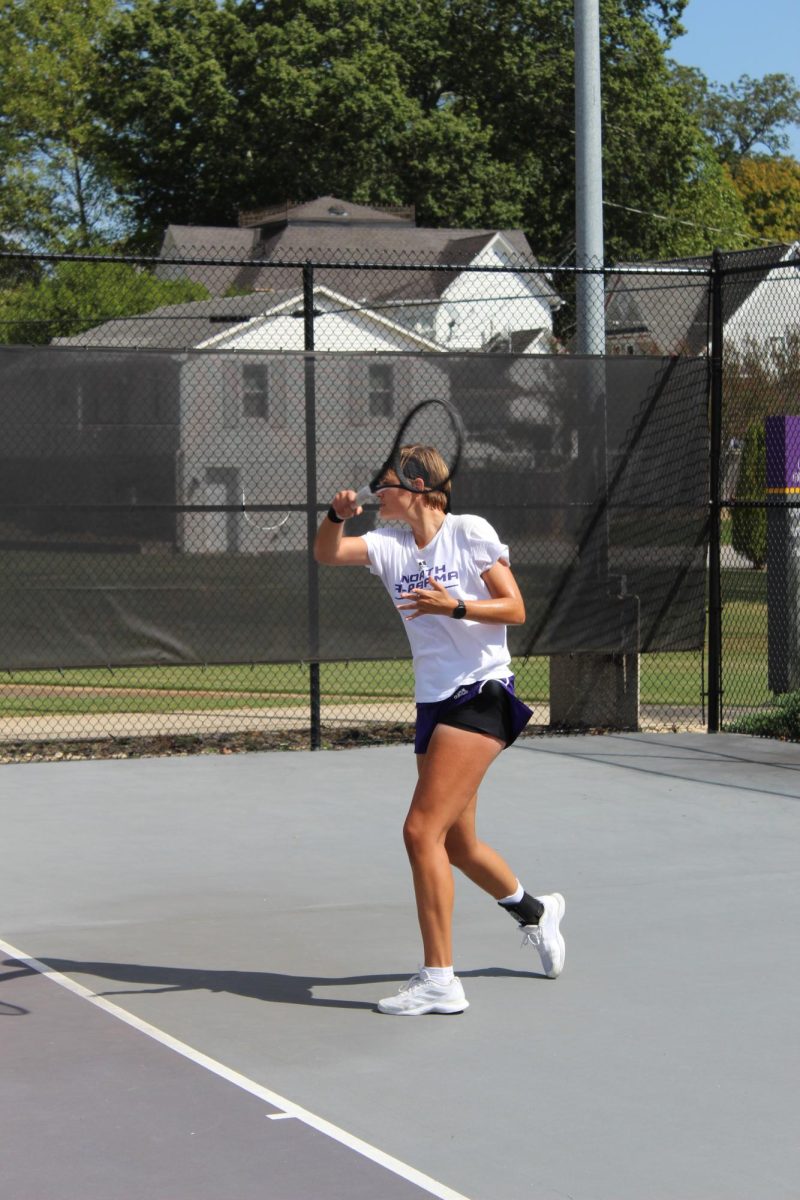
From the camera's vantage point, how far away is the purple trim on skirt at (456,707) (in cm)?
538

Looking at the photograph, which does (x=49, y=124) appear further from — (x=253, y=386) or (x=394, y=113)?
(x=253, y=386)

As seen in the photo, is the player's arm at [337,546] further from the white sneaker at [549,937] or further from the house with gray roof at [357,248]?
the house with gray roof at [357,248]

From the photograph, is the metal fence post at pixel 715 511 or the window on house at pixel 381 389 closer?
the window on house at pixel 381 389

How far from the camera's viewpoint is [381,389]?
10914mm

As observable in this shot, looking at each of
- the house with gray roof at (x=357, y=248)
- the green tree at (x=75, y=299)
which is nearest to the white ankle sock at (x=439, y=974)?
the green tree at (x=75, y=299)

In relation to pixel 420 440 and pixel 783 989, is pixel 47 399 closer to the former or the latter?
pixel 420 440

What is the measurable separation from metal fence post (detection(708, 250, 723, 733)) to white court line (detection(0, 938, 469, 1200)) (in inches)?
256

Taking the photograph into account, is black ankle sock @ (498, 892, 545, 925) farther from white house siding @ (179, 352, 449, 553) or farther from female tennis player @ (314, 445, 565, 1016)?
white house siding @ (179, 352, 449, 553)

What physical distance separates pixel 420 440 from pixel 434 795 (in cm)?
595

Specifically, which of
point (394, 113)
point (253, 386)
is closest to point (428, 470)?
point (253, 386)

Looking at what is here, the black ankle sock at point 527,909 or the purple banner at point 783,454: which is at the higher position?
the purple banner at point 783,454

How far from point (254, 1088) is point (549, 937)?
139cm

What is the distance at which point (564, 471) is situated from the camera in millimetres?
11164

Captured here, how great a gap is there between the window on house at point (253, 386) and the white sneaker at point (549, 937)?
543 centimetres
